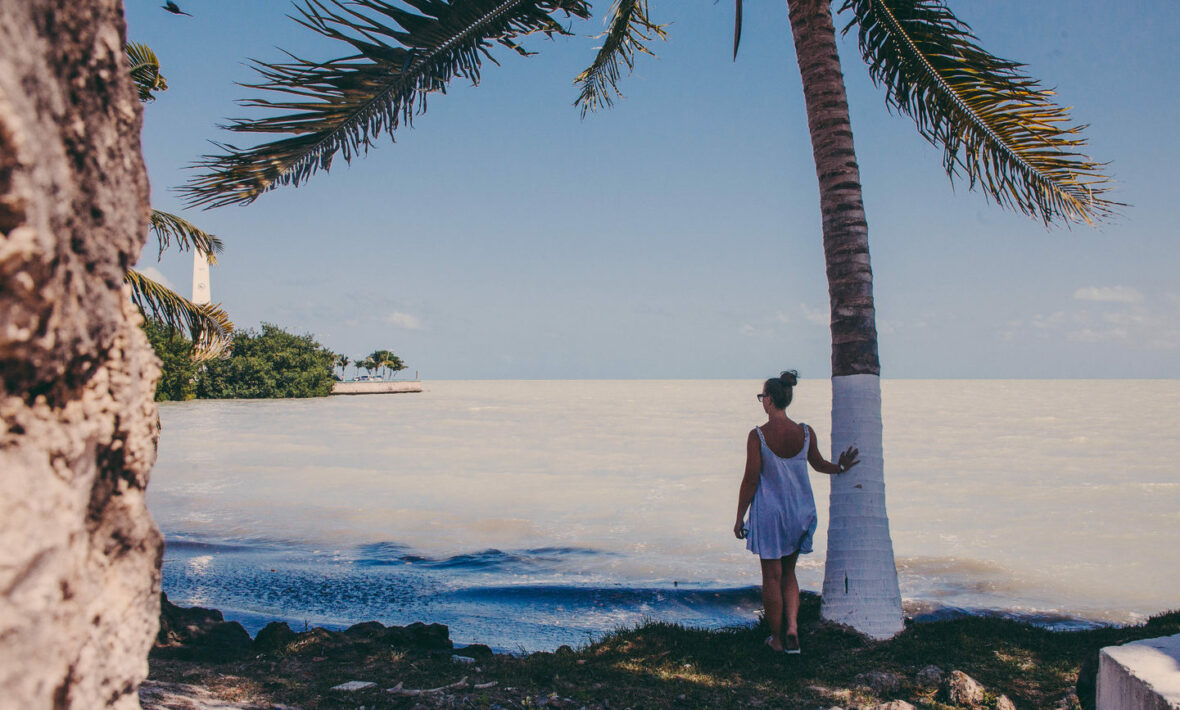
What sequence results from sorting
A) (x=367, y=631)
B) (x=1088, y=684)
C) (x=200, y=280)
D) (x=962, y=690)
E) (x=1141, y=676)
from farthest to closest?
(x=200, y=280)
(x=367, y=631)
(x=962, y=690)
(x=1088, y=684)
(x=1141, y=676)

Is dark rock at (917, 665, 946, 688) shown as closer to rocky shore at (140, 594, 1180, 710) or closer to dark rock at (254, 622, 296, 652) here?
rocky shore at (140, 594, 1180, 710)

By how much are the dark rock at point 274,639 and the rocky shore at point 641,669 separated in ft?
0.04

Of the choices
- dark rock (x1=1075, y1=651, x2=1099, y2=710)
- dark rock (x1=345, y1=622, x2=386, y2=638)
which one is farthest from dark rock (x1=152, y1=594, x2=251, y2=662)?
dark rock (x1=1075, y1=651, x2=1099, y2=710)

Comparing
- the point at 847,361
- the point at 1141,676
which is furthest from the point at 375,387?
the point at 1141,676

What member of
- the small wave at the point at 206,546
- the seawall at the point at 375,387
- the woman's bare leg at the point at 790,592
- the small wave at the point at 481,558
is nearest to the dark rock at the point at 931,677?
the woman's bare leg at the point at 790,592

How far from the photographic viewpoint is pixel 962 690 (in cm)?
478

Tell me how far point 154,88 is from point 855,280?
10393mm

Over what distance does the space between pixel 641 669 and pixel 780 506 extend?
5.05 ft

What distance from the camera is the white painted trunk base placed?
19.9 ft

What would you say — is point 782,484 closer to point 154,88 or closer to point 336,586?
point 336,586

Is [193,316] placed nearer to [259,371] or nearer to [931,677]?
[931,677]

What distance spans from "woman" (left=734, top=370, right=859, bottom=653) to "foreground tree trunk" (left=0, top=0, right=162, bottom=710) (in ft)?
14.8

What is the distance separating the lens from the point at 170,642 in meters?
5.86

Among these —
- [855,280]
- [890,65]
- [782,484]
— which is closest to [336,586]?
[782,484]
